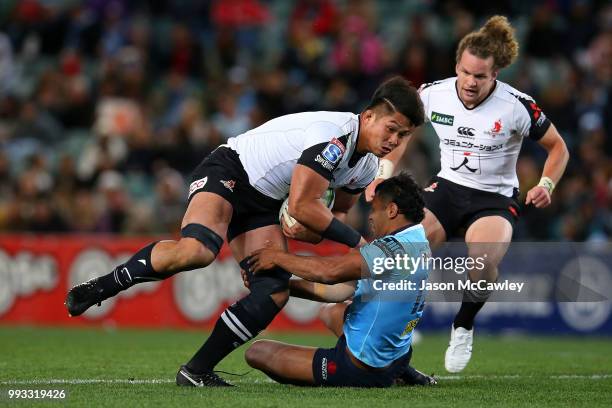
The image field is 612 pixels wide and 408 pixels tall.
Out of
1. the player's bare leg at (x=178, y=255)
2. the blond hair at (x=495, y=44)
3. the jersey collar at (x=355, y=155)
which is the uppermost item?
the blond hair at (x=495, y=44)

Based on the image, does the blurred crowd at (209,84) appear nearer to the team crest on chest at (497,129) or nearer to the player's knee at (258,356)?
the team crest on chest at (497,129)

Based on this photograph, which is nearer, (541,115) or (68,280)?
(541,115)

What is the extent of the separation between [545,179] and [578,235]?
7.03 meters

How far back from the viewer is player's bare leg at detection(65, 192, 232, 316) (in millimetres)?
7500

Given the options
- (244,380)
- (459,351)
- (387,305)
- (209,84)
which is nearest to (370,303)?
(387,305)

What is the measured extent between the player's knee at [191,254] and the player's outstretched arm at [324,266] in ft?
1.56

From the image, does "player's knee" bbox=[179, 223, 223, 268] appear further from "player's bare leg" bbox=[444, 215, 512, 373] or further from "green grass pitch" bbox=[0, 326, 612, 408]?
"player's bare leg" bbox=[444, 215, 512, 373]

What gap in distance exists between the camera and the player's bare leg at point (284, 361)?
7418 millimetres

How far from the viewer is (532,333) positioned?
50.0 feet

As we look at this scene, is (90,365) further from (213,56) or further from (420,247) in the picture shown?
(213,56)

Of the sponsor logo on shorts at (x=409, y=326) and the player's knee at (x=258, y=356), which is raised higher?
the sponsor logo on shorts at (x=409, y=326)

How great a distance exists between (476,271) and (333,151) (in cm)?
248

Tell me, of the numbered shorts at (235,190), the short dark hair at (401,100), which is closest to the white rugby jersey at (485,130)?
the short dark hair at (401,100)

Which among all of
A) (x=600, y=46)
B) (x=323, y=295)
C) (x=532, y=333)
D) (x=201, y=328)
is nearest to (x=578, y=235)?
(x=532, y=333)
